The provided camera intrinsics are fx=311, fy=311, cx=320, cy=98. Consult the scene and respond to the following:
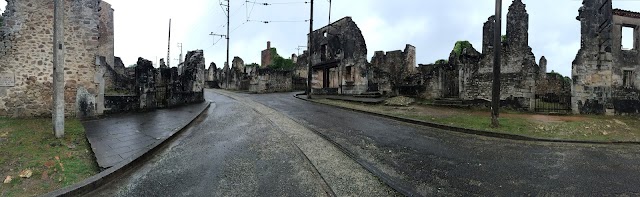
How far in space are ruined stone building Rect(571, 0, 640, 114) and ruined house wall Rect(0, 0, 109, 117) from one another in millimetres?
20619

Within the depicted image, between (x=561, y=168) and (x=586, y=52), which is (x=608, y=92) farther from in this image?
(x=561, y=168)

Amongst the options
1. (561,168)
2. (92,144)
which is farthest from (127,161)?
(561,168)

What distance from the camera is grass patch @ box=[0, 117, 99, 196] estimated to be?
4.53 meters

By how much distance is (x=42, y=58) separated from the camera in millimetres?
10680

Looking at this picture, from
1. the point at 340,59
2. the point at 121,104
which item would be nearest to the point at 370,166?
the point at 121,104

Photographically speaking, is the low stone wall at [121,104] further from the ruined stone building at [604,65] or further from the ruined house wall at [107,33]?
the ruined stone building at [604,65]

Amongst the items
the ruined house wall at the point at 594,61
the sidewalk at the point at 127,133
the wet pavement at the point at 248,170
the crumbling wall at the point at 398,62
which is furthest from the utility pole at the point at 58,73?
the crumbling wall at the point at 398,62

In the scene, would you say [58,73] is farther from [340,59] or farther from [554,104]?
[554,104]

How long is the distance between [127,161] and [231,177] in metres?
2.07

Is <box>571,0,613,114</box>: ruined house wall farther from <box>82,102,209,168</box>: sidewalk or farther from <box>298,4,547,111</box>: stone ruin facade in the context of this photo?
<box>82,102,209,168</box>: sidewalk

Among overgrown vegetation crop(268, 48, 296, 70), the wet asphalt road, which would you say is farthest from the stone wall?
the wet asphalt road

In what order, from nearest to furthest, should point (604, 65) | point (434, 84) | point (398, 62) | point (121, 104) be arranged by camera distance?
point (121, 104) < point (604, 65) < point (434, 84) < point (398, 62)

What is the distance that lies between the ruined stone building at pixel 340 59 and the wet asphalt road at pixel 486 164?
14737 mm

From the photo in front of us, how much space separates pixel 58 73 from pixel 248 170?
5.73m
